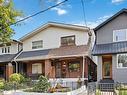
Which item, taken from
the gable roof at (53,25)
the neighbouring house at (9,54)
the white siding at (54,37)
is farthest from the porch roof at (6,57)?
the gable roof at (53,25)

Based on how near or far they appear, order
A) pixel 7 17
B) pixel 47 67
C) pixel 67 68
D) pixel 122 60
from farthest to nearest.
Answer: pixel 67 68 < pixel 47 67 < pixel 122 60 < pixel 7 17

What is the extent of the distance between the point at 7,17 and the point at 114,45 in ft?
37.1

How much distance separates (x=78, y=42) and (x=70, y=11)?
1117 centimetres

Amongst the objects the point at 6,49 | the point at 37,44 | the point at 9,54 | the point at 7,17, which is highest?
the point at 7,17

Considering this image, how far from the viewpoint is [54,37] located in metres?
32.9

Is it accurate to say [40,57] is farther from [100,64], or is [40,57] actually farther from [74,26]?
[100,64]

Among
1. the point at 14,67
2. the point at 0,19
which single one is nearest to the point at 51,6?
the point at 0,19

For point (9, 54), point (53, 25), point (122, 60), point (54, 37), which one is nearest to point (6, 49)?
point (9, 54)

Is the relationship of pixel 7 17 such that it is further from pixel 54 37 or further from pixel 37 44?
pixel 37 44

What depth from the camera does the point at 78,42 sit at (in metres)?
30.7

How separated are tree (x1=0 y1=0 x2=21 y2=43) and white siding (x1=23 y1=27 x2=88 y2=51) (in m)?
9.32

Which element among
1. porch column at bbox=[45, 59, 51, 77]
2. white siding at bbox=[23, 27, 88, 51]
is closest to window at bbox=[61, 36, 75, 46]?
white siding at bbox=[23, 27, 88, 51]

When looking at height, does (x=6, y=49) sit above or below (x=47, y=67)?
above

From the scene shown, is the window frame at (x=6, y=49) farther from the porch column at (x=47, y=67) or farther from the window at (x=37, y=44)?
the porch column at (x=47, y=67)
